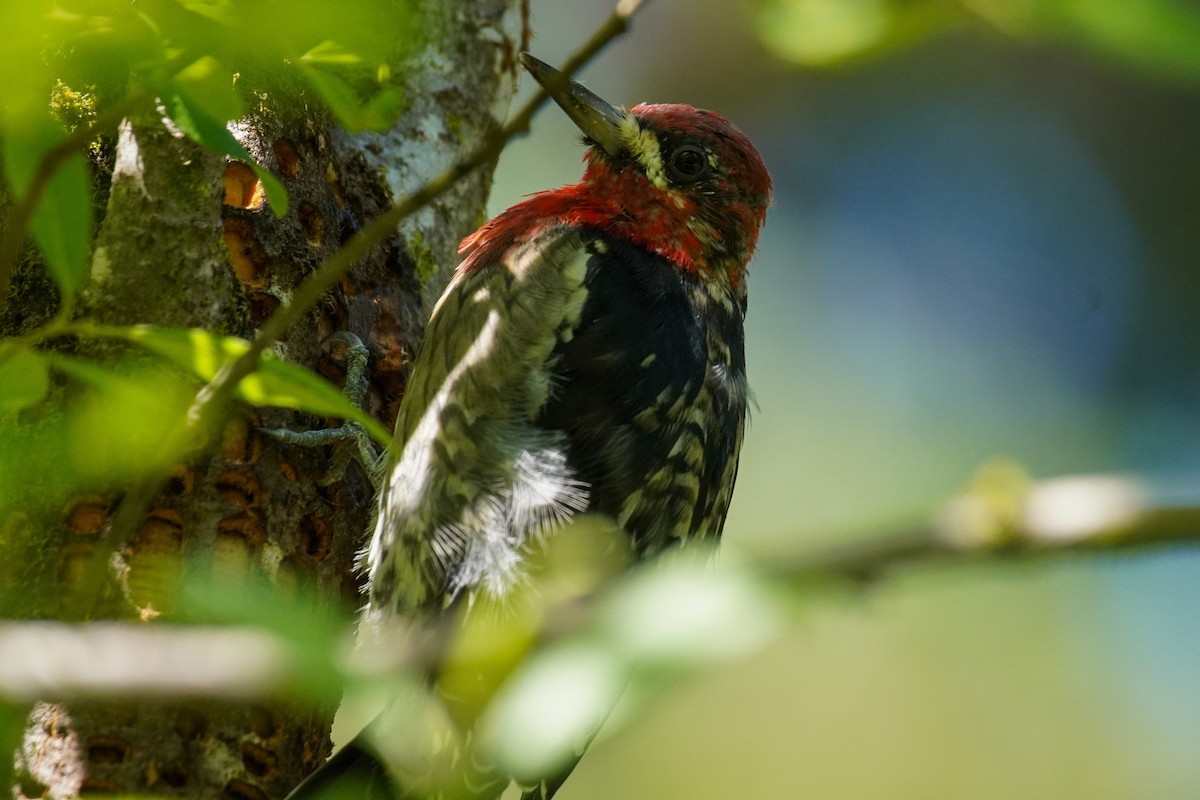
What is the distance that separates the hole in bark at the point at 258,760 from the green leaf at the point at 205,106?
1.24 metres

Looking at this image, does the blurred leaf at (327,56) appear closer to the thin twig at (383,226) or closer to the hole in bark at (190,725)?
the thin twig at (383,226)

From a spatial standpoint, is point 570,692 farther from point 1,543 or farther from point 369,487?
point 369,487

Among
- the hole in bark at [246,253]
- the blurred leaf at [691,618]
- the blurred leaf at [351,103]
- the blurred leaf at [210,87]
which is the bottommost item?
the hole in bark at [246,253]

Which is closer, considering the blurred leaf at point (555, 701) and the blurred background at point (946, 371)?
the blurred leaf at point (555, 701)

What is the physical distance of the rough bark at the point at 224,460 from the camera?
84.1 inches

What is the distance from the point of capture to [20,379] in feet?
4.35

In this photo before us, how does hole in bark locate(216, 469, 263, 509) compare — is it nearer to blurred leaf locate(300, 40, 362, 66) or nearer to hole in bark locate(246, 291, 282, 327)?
hole in bark locate(246, 291, 282, 327)

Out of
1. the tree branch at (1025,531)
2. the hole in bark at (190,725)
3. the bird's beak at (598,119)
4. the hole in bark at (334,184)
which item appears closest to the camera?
the tree branch at (1025,531)

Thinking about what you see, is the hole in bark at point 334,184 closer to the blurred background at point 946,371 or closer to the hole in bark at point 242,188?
the hole in bark at point 242,188

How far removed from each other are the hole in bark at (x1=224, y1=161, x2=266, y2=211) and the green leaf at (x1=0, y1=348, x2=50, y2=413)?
1.18 metres

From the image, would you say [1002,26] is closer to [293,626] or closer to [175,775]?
[293,626]

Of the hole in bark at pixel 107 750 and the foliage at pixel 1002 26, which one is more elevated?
the foliage at pixel 1002 26

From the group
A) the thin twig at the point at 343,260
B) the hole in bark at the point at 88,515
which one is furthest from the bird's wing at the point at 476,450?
the thin twig at the point at 343,260

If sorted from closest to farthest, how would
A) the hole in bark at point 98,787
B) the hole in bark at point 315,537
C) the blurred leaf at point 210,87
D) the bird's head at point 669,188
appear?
the blurred leaf at point 210,87
the hole in bark at point 98,787
the hole in bark at point 315,537
the bird's head at point 669,188
